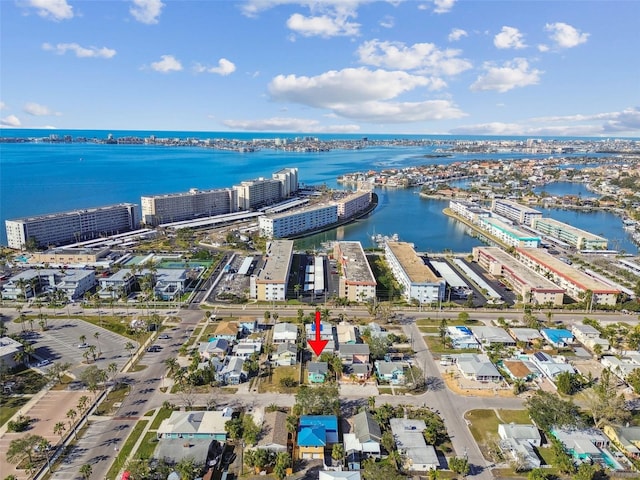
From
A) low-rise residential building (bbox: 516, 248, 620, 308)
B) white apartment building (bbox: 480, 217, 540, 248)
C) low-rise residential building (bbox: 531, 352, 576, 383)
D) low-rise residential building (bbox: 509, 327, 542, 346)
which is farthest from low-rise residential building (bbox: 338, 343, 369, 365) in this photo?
white apartment building (bbox: 480, 217, 540, 248)

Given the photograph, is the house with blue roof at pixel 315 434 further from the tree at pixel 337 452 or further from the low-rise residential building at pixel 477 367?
the low-rise residential building at pixel 477 367

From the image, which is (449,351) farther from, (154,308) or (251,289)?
(154,308)

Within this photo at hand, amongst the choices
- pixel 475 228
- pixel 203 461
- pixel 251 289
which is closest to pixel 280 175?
pixel 475 228

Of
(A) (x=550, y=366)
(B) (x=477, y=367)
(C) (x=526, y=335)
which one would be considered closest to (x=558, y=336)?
(C) (x=526, y=335)

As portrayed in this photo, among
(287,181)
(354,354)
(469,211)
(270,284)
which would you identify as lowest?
(354,354)

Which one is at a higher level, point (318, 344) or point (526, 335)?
point (318, 344)

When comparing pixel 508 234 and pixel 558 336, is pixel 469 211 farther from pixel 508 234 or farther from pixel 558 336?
pixel 558 336

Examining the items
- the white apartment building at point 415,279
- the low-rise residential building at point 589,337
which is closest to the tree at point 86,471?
the white apartment building at point 415,279
